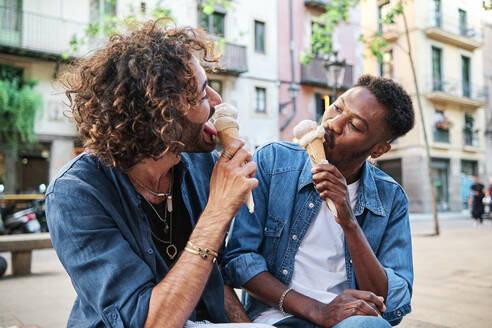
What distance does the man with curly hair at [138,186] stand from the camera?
1444mm

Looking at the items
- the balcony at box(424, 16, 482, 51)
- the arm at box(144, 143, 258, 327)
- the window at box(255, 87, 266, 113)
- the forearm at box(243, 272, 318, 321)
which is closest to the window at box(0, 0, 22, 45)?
the window at box(255, 87, 266, 113)

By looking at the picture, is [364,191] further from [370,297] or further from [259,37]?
[259,37]

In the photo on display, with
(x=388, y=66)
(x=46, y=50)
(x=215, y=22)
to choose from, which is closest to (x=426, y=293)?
(x=46, y=50)

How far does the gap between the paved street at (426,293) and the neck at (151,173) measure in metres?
2.59

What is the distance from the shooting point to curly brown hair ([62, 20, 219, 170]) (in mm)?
1540

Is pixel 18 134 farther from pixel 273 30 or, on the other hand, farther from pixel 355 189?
pixel 355 189

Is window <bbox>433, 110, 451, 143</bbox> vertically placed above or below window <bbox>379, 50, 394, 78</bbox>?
below

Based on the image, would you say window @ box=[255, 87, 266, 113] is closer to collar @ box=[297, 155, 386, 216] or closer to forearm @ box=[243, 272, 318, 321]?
collar @ box=[297, 155, 386, 216]

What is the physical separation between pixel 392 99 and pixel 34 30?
16.7 m

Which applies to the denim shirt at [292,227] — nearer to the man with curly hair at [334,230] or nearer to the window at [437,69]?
the man with curly hair at [334,230]

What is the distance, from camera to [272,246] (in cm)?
212

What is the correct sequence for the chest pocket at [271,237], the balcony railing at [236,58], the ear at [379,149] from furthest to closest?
the balcony railing at [236,58], the ear at [379,149], the chest pocket at [271,237]

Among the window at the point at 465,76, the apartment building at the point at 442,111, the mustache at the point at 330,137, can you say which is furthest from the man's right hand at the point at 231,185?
the window at the point at 465,76

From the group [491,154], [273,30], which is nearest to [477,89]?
[491,154]
